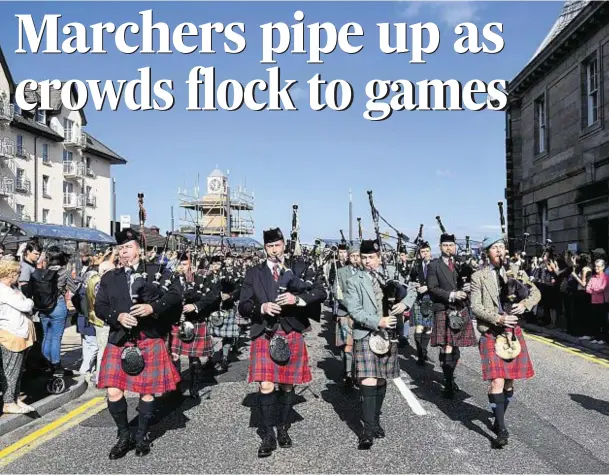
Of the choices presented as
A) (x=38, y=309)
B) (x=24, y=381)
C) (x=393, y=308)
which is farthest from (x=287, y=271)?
(x=24, y=381)

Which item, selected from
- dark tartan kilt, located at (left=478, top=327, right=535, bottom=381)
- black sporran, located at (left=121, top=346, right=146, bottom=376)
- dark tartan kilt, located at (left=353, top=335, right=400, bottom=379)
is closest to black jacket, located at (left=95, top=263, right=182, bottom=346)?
black sporran, located at (left=121, top=346, right=146, bottom=376)

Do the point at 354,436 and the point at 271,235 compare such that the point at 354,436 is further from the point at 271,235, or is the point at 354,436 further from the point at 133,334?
the point at 133,334

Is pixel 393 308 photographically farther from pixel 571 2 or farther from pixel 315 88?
pixel 571 2

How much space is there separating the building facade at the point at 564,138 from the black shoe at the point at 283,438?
16.9 m

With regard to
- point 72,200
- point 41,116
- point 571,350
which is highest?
point 41,116

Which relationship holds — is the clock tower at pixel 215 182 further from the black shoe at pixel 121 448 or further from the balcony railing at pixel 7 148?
the black shoe at pixel 121 448

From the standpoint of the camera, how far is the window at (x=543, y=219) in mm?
25625

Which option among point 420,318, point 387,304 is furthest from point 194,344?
point 420,318

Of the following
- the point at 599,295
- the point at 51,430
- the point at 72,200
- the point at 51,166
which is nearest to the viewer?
the point at 51,430

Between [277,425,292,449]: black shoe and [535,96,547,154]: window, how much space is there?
22.9 meters

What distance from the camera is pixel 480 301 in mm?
5875

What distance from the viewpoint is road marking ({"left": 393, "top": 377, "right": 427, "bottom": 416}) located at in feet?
21.7

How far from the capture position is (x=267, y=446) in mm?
5148

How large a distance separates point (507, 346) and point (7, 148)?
115 ft
